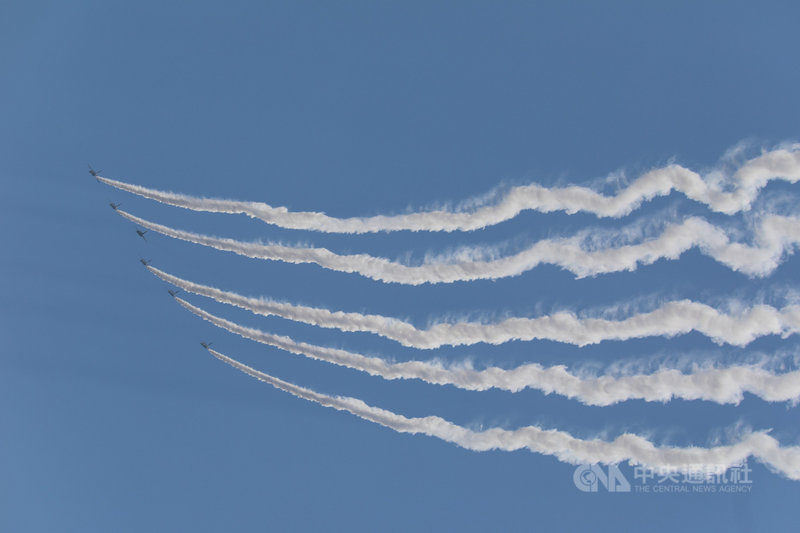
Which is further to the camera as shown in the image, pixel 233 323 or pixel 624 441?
pixel 233 323

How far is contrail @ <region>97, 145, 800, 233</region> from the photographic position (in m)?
26.5

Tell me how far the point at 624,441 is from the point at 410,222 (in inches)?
533

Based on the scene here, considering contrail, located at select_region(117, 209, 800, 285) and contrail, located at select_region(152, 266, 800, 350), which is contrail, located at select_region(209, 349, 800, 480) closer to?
contrail, located at select_region(152, 266, 800, 350)

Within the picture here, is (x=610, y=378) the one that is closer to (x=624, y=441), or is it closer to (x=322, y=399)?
(x=624, y=441)

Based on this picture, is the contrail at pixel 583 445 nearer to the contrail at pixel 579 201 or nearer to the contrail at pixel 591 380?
the contrail at pixel 591 380

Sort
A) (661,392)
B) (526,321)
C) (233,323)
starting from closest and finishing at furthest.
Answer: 1. (661,392)
2. (526,321)
3. (233,323)

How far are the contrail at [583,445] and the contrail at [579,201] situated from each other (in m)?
8.92

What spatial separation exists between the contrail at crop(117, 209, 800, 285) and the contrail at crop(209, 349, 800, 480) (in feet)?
21.8

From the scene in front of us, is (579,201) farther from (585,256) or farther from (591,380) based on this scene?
(591,380)

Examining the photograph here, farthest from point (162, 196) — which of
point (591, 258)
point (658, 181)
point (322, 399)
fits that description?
point (658, 181)

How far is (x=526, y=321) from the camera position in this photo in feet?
95.6

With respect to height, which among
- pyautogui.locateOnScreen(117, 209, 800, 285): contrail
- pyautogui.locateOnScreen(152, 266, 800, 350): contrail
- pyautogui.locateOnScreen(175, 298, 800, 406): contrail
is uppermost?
pyautogui.locateOnScreen(117, 209, 800, 285): contrail

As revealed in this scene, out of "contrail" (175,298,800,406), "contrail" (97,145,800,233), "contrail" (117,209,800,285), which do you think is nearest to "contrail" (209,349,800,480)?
"contrail" (175,298,800,406)

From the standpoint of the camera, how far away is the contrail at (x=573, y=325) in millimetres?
25734
